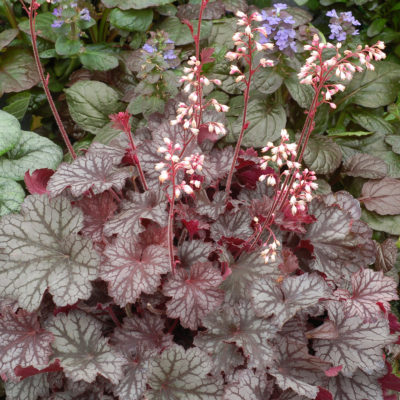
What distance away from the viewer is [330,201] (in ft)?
5.30

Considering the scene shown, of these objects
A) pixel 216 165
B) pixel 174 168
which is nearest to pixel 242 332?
pixel 174 168

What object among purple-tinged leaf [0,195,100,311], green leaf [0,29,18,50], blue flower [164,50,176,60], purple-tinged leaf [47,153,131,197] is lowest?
purple-tinged leaf [0,195,100,311]

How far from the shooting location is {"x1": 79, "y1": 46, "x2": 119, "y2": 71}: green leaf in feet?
7.15

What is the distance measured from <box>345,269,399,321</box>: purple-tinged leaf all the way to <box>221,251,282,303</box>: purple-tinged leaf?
0.74 ft

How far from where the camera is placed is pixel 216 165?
164cm

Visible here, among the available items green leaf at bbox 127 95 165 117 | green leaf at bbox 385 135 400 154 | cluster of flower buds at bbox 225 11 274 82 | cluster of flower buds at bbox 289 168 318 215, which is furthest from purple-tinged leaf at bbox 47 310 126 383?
green leaf at bbox 385 135 400 154

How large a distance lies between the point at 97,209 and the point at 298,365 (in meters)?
0.76

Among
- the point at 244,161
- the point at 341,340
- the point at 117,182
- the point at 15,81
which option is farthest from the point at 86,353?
the point at 15,81

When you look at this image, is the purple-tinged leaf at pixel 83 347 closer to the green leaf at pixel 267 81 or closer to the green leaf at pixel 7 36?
the green leaf at pixel 267 81

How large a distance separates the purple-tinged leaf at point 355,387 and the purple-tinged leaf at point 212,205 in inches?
22.9

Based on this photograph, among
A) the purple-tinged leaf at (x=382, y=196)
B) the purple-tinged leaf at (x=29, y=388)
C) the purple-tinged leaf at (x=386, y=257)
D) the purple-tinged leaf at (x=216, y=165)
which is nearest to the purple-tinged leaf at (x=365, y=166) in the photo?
the purple-tinged leaf at (x=382, y=196)

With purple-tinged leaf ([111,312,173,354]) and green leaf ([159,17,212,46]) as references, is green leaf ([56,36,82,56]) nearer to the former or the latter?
green leaf ([159,17,212,46])

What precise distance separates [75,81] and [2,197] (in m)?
0.80

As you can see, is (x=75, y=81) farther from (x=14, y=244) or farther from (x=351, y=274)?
(x=351, y=274)
